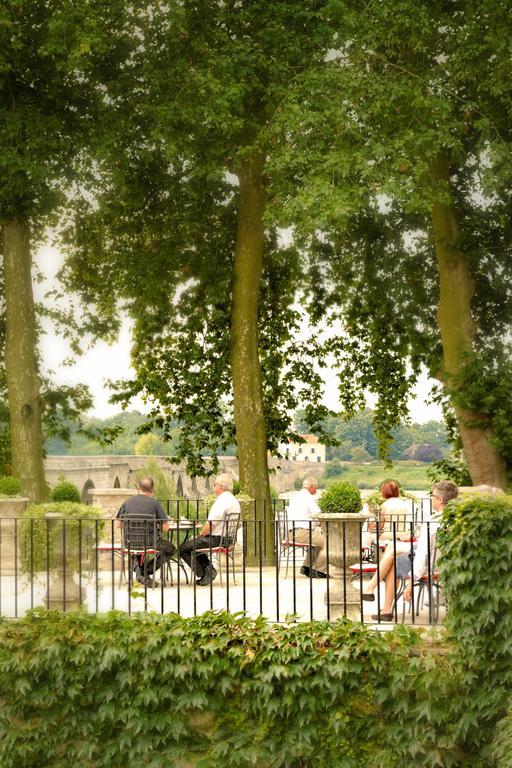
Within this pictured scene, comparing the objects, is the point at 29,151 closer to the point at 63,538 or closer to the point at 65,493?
the point at 65,493

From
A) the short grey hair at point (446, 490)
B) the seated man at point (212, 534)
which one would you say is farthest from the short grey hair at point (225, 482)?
the short grey hair at point (446, 490)

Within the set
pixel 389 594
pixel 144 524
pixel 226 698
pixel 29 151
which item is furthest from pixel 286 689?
pixel 29 151

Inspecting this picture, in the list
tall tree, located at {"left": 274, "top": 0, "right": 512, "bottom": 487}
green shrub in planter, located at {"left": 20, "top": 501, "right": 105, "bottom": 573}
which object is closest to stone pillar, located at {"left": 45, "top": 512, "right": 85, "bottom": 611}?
green shrub in planter, located at {"left": 20, "top": 501, "right": 105, "bottom": 573}

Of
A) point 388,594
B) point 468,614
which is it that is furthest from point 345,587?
point 468,614

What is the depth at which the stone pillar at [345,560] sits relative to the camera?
35.4 ft

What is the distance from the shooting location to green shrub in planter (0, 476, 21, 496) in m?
17.6

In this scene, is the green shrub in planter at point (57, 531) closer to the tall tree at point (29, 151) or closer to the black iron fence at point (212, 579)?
the black iron fence at point (212, 579)

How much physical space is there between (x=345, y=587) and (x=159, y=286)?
11.4 meters

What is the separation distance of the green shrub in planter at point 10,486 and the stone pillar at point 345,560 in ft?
26.8

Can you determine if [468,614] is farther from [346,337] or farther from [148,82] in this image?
[346,337]

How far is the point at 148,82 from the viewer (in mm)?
18875

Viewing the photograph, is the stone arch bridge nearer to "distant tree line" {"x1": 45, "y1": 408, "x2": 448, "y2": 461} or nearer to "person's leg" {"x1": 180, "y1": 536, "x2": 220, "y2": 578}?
"distant tree line" {"x1": 45, "y1": 408, "x2": 448, "y2": 461}

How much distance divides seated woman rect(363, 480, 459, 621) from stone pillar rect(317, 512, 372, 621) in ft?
0.95

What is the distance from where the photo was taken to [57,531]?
436 inches
